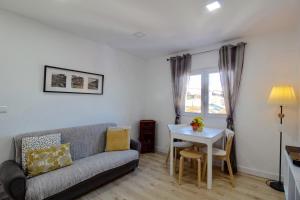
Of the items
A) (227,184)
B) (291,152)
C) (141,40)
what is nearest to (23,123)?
(141,40)

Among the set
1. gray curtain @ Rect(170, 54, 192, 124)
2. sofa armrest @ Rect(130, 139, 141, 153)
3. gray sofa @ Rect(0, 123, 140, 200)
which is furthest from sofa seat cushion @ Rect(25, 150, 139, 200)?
gray curtain @ Rect(170, 54, 192, 124)

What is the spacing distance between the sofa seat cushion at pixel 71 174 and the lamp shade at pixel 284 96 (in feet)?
8.08

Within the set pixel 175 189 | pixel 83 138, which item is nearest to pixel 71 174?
pixel 83 138

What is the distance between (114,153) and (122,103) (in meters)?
1.39

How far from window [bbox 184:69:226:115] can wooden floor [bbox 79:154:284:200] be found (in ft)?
4.08

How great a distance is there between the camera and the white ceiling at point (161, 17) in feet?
6.69

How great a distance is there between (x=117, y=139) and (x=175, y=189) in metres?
1.30

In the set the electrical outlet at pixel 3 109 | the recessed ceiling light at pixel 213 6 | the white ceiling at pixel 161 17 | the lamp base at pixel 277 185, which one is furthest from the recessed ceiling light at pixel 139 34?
the lamp base at pixel 277 185

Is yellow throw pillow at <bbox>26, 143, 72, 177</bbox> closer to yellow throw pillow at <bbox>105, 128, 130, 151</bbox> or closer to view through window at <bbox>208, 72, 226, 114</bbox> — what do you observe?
yellow throw pillow at <bbox>105, 128, 130, 151</bbox>

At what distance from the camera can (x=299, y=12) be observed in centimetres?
217

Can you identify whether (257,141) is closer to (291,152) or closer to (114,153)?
(291,152)

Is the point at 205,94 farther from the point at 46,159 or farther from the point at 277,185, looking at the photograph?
the point at 46,159

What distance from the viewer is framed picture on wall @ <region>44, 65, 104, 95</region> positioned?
2.67 meters

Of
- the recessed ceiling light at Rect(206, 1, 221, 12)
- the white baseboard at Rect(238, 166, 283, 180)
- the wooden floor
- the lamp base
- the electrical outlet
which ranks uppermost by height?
the recessed ceiling light at Rect(206, 1, 221, 12)
